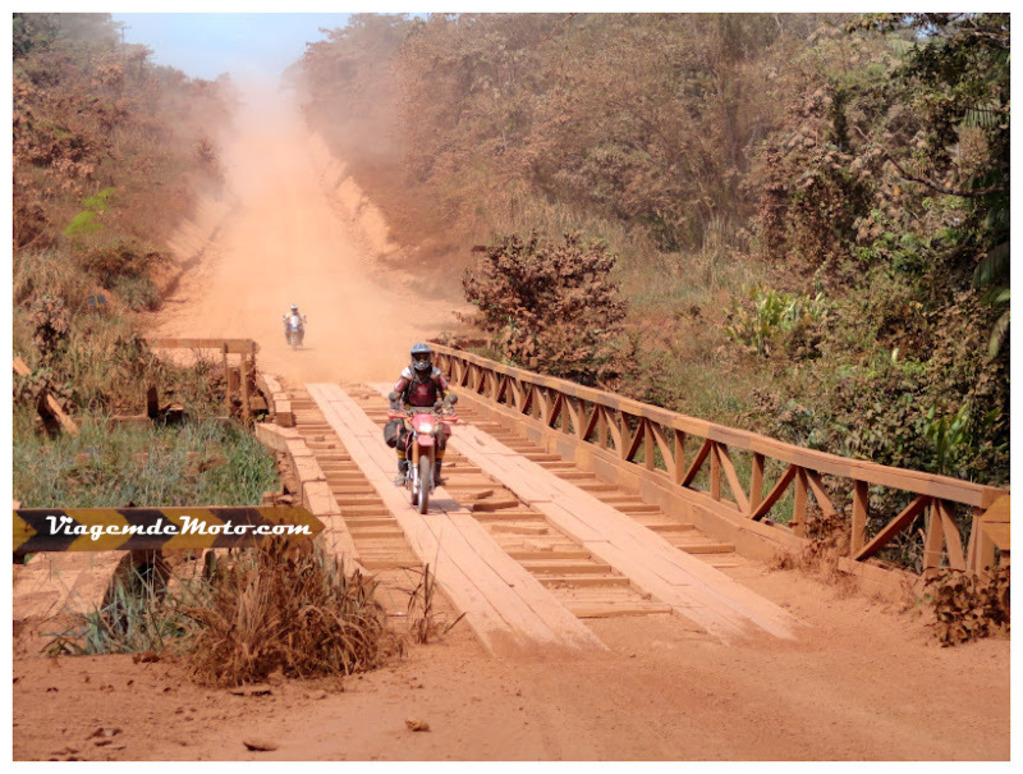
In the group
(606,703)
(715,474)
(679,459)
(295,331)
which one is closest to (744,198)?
(295,331)

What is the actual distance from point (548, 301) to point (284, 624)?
50.8 ft

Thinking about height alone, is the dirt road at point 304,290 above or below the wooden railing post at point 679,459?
above

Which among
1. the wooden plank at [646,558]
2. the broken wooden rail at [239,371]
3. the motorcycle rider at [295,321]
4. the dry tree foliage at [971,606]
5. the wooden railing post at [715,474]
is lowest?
the wooden plank at [646,558]

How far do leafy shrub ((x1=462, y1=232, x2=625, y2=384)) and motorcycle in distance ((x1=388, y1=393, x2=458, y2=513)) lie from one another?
9141 millimetres

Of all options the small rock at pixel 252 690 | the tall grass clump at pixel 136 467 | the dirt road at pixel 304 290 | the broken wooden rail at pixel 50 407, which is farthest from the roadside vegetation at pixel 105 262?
the small rock at pixel 252 690

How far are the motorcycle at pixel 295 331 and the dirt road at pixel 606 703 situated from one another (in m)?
22.9

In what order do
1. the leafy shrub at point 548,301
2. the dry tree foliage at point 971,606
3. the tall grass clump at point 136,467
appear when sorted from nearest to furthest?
the dry tree foliage at point 971,606 < the tall grass clump at point 136,467 < the leafy shrub at point 548,301

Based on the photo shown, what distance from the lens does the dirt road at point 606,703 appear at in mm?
5164

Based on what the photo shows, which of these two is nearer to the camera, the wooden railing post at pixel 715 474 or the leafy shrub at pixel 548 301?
the wooden railing post at pixel 715 474

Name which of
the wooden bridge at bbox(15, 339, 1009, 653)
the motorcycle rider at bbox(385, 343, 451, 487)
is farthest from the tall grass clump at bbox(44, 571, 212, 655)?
the motorcycle rider at bbox(385, 343, 451, 487)

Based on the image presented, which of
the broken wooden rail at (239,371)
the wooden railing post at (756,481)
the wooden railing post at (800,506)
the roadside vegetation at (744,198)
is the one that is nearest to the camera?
the wooden railing post at (800,506)

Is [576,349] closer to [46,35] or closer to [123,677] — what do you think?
[123,677]

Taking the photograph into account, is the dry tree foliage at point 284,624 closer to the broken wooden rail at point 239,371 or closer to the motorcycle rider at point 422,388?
the motorcycle rider at point 422,388

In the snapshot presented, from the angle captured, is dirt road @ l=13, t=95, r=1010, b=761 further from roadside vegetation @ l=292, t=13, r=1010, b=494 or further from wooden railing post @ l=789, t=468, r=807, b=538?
roadside vegetation @ l=292, t=13, r=1010, b=494
